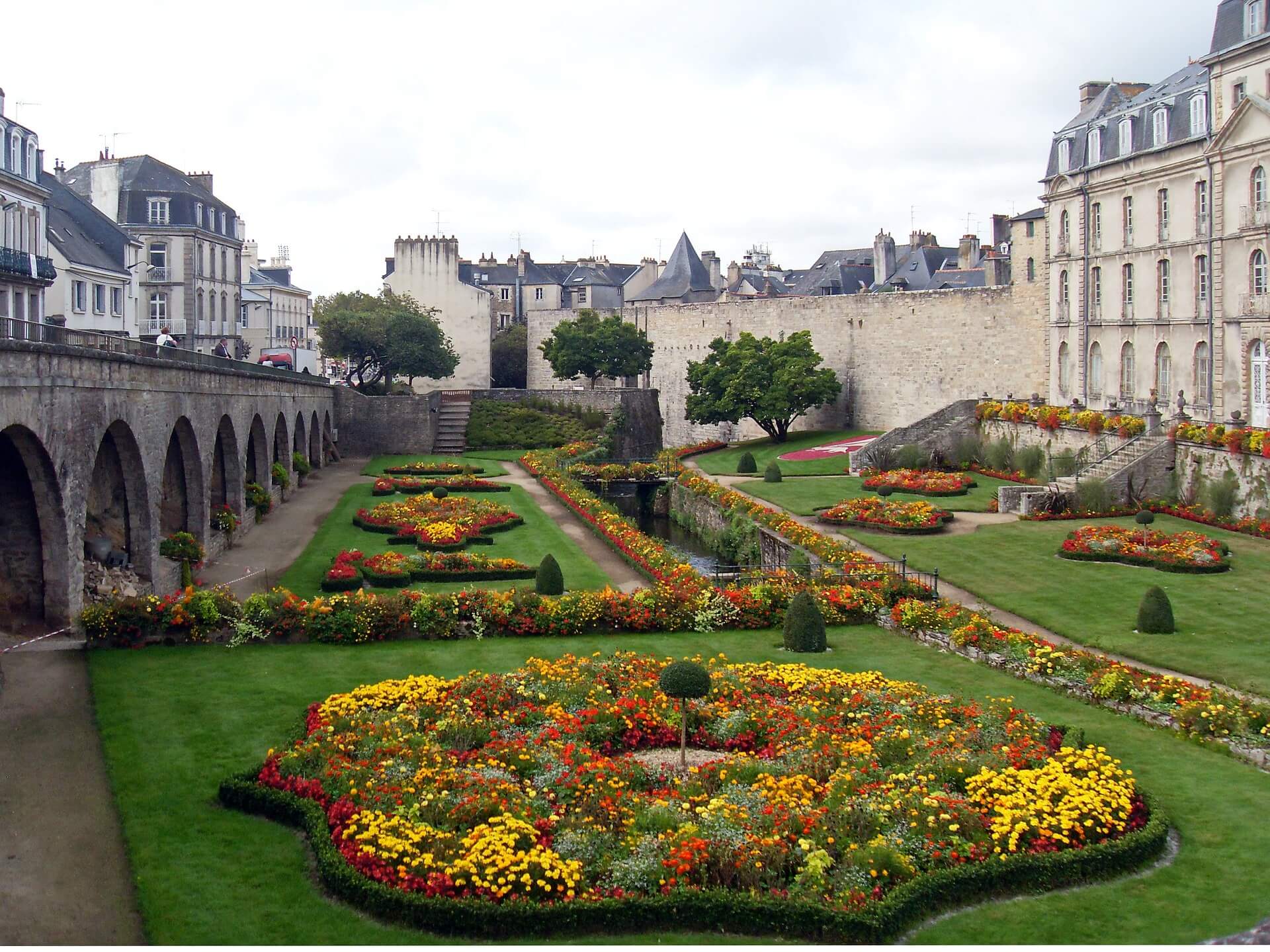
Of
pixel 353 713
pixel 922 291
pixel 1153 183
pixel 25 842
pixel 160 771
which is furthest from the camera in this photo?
pixel 922 291

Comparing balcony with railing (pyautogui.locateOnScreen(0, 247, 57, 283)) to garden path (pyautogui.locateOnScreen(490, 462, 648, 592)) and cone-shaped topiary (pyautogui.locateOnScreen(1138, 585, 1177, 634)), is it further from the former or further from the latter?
cone-shaped topiary (pyautogui.locateOnScreen(1138, 585, 1177, 634))

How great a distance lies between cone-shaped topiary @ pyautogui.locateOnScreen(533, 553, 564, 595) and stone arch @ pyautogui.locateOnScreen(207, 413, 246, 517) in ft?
39.2

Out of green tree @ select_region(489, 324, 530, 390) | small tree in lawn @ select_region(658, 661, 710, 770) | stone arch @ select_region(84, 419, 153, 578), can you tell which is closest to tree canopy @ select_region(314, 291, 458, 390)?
green tree @ select_region(489, 324, 530, 390)

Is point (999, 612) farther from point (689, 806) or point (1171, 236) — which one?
point (1171, 236)

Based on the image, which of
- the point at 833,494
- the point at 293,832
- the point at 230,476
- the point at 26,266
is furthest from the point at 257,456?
the point at 293,832

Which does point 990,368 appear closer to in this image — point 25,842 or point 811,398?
point 811,398

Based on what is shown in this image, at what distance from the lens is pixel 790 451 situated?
170 ft

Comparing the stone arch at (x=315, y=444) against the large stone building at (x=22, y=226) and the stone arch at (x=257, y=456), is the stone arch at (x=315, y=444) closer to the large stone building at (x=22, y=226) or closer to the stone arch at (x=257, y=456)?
the stone arch at (x=257, y=456)

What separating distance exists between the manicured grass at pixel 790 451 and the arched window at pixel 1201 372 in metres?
12.8

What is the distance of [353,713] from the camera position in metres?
15.0

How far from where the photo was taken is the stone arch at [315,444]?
168 ft

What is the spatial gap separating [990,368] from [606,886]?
41.7m

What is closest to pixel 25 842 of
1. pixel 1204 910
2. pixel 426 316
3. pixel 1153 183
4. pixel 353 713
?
pixel 353 713

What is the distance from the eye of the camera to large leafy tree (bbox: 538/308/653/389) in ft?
230
